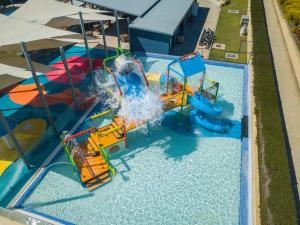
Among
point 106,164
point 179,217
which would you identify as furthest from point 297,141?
point 106,164

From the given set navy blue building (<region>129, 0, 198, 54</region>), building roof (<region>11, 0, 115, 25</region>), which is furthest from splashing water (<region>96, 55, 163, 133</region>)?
navy blue building (<region>129, 0, 198, 54</region>)

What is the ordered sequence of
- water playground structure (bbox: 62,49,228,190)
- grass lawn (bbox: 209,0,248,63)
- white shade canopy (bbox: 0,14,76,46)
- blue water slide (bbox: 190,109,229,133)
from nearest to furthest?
water playground structure (bbox: 62,49,228,190)
white shade canopy (bbox: 0,14,76,46)
blue water slide (bbox: 190,109,229,133)
grass lawn (bbox: 209,0,248,63)

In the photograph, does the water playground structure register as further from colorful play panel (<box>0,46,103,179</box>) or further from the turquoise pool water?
colorful play panel (<box>0,46,103,179</box>)

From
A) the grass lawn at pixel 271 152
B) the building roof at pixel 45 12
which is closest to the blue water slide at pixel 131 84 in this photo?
the building roof at pixel 45 12

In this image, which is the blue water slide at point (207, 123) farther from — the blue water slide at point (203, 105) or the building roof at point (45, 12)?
the building roof at point (45, 12)

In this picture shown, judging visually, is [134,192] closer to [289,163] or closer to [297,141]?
[289,163]

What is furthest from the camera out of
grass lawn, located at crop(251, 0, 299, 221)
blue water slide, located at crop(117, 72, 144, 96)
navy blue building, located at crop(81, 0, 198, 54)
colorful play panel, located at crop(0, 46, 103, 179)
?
navy blue building, located at crop(81, 0, 198, 54)

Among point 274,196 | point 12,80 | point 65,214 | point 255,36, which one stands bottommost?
point 65,214
